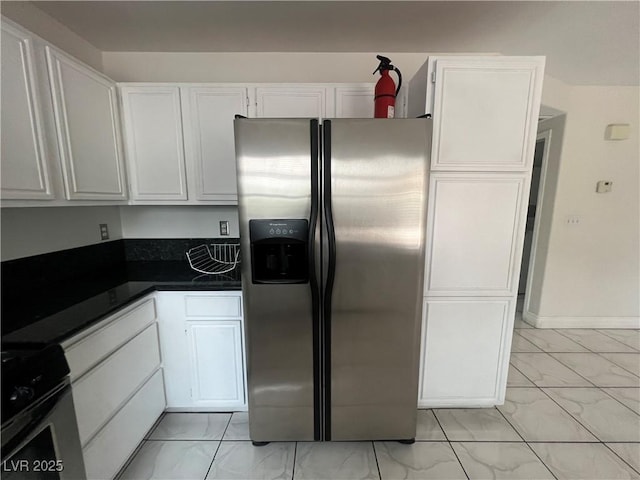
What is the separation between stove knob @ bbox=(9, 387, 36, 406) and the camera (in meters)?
0.84

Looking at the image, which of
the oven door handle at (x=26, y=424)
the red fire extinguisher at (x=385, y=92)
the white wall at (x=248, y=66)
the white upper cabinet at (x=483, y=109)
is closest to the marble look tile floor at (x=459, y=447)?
the oven door handle at (x=26, y=424)

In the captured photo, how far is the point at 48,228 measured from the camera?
5.40 feet

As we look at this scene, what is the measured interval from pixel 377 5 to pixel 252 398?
2376 mm

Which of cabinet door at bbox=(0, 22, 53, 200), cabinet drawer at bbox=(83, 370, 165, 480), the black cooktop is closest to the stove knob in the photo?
the black cooktop

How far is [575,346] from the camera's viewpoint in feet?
9.01

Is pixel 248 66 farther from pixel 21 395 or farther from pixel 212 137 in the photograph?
pixel 21 395

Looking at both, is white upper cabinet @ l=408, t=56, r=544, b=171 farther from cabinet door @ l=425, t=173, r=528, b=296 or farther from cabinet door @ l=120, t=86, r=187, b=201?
cabinet door @ l=120, t=86, r=187, b=201

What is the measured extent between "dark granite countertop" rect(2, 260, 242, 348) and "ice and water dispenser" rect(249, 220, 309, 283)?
1.15ft

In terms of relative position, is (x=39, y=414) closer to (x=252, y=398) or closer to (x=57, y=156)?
(x=252, y=398)

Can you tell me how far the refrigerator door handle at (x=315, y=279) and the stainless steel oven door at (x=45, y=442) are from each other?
1015 mm

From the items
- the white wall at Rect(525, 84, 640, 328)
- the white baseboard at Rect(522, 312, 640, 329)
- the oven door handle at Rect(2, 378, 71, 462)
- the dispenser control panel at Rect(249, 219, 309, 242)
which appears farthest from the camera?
the white baseboard at Rect(522, 312, 640, 329)

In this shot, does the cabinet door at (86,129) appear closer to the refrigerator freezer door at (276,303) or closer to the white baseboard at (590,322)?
the refrigerator freezer door at (276,303)

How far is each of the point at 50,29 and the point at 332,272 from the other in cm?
227

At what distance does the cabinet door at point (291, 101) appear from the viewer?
1.96m
